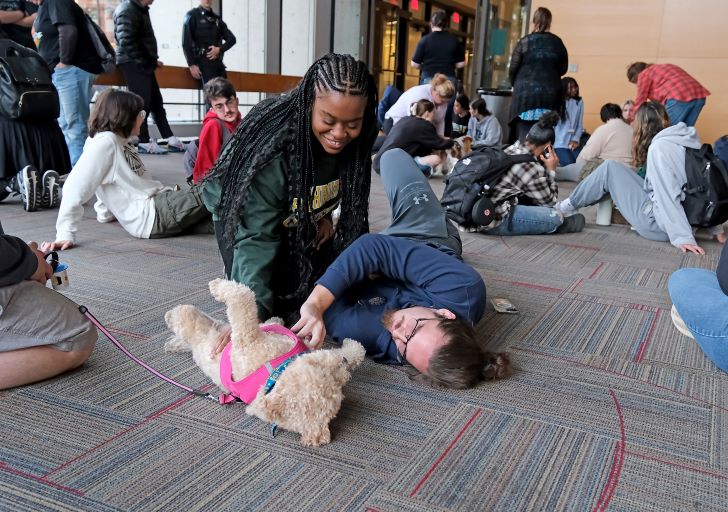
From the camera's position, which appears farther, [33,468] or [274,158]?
[274,158]

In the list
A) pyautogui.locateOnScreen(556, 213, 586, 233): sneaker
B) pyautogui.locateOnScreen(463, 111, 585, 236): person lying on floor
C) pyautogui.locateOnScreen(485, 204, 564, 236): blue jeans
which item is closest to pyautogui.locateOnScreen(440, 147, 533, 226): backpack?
pyautogui.locateOnScreen(463, 111, 585, 236): person lying on floor

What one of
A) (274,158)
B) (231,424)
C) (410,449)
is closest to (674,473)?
(410,449)

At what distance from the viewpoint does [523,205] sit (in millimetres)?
4188

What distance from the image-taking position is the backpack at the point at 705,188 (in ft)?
12.1

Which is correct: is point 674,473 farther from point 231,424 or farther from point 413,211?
point 413,211

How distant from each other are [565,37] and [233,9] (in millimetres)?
5093

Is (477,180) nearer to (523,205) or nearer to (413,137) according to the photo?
(523,205)

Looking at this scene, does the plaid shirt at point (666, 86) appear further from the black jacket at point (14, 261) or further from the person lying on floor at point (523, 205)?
the black jacket at point (14, 261)

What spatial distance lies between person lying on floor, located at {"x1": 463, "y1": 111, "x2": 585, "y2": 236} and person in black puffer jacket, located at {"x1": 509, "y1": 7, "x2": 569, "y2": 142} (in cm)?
230

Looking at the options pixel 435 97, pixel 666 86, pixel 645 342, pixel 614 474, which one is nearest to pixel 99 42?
pixel 435 97

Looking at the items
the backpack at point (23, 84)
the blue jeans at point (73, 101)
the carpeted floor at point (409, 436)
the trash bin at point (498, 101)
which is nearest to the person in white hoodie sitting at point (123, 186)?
the backpack at point (23, 84)

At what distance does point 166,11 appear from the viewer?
905cm

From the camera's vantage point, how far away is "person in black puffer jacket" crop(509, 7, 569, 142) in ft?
21.0

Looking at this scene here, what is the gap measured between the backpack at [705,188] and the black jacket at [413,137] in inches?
97.8
